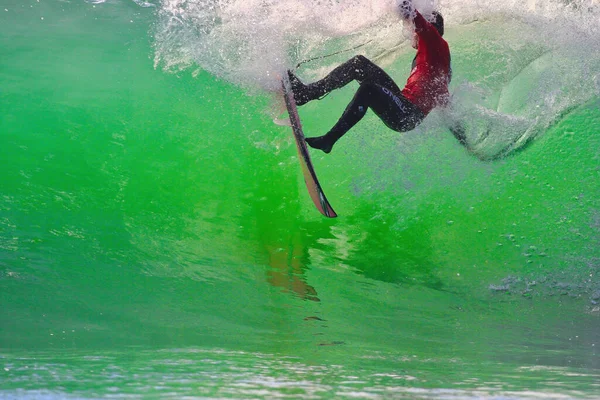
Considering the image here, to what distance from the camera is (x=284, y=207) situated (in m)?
4.27

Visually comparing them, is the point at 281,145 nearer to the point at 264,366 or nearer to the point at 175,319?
the point at 175,319

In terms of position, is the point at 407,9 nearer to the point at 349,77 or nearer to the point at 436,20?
the point at 436,20

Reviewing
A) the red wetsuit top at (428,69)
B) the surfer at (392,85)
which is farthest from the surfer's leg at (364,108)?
the red wetsuit top at (428,69)

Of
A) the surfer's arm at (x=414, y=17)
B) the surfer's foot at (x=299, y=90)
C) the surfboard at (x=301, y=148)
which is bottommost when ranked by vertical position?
the surfboard at (x=301, y=148)

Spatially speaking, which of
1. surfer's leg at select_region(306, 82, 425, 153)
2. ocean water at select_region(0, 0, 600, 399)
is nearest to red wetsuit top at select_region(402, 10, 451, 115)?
surfer's leg at select_region(306, 82, 425, 153)

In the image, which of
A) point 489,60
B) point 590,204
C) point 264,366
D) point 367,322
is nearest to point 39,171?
point 367,322

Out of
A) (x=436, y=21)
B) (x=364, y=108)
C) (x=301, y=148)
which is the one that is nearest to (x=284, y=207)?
(x=301, y=148)

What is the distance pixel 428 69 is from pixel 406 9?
1.04ft

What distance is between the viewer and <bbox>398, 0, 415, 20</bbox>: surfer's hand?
3062 millimetres

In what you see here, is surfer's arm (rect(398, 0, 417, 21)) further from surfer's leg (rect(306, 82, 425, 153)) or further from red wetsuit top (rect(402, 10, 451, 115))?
surfer's leg (rect(306, 82, 425, 153))

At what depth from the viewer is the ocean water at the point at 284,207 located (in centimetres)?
240

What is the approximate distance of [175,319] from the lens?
278 centimetres

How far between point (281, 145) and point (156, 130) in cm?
92

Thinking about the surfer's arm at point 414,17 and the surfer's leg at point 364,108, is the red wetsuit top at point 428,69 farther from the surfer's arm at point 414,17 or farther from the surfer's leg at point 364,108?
the surfer's leg at point 364,108
